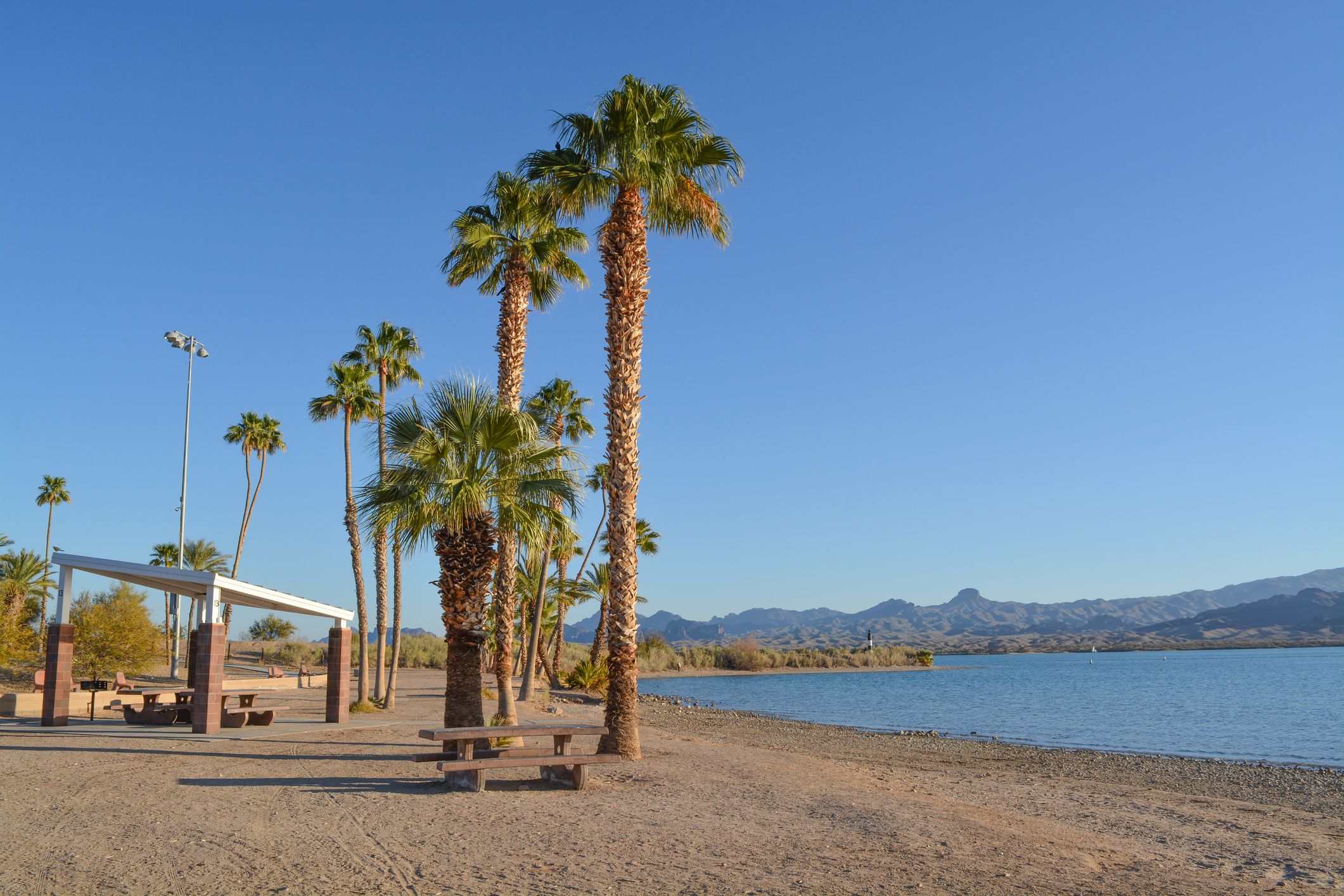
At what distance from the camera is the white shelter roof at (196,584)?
18625 mm

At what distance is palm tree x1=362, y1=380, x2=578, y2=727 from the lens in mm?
14500

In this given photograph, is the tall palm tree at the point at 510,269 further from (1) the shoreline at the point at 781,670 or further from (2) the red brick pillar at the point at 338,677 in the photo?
(1) the shoreline at the point at 781,670

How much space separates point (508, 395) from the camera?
20.3 meters

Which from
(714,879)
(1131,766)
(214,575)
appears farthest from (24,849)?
(1131,766)

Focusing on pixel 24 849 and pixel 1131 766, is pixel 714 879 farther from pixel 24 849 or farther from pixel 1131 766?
pixel 1131 766

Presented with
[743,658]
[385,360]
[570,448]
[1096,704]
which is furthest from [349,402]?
[743,658]

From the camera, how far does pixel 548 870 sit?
7.73m

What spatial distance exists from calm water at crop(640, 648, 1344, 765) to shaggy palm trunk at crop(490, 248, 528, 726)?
17.1 metres

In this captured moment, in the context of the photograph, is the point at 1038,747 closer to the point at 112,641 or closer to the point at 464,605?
the point at 464,605

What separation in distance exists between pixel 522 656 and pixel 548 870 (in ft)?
124

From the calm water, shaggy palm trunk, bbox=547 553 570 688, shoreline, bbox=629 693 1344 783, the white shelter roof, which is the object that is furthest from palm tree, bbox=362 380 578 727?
shaggy palm trunk, bbox=547 553 570 688

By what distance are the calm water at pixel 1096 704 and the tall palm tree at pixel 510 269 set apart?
17619mm

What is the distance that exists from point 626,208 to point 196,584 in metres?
11.7

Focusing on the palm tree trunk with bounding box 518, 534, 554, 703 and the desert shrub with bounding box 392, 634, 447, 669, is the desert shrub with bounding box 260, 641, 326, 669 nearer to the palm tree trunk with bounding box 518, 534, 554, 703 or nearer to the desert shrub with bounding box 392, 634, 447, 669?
the desert shrub with bounding box 392, 634, 447, 669
